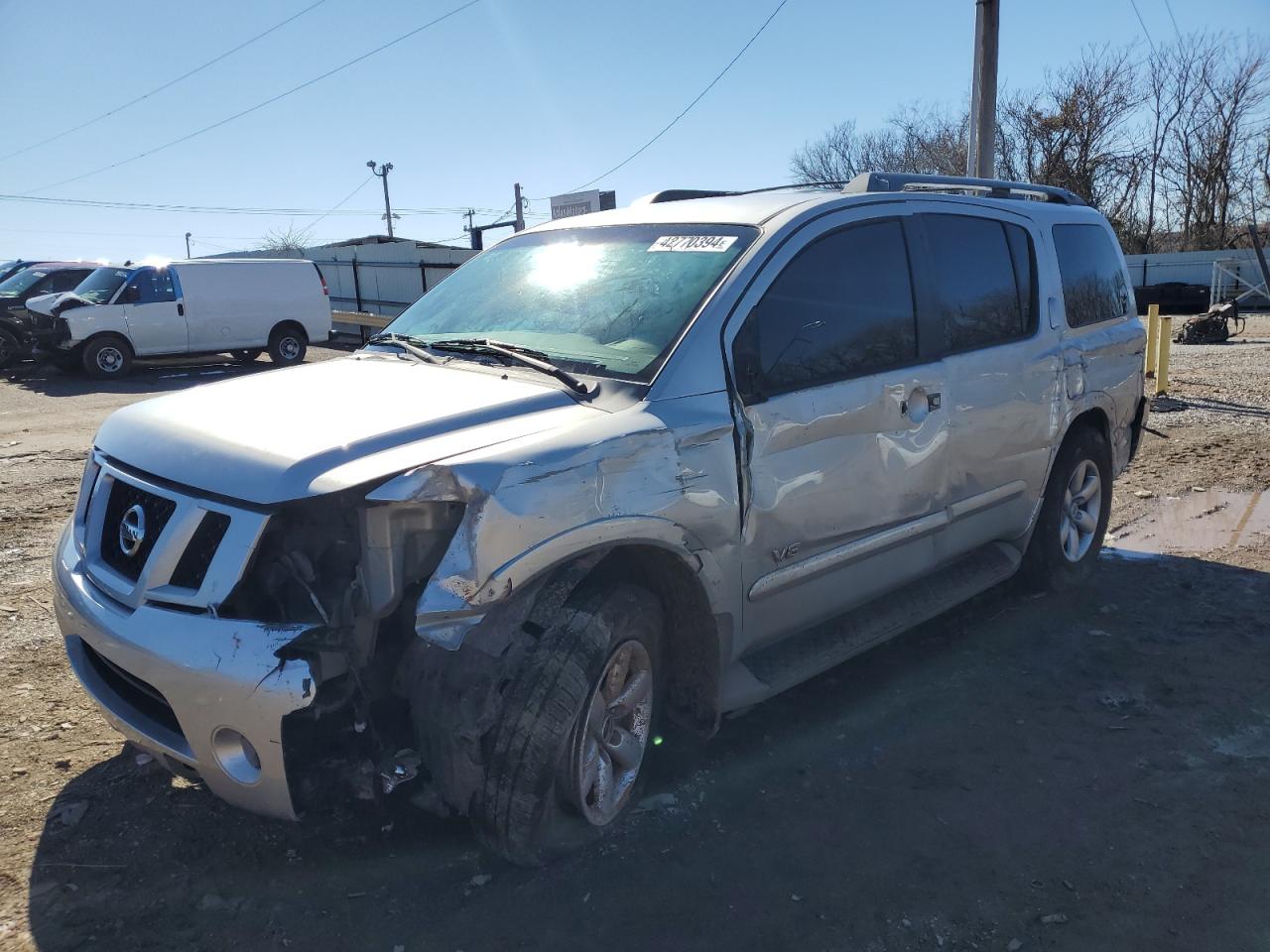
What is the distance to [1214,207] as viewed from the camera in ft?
139

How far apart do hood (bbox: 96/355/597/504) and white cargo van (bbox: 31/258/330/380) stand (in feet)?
48.9

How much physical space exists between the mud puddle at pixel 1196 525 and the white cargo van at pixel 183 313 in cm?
1547

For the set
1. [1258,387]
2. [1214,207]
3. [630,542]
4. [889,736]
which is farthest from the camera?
[1214,207]

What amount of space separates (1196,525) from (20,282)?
19.7 m

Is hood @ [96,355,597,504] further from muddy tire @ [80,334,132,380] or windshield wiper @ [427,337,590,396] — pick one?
muddy tire @ [80,334,132,380]

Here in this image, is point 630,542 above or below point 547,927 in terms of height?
above

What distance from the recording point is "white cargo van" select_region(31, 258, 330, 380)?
16062mm

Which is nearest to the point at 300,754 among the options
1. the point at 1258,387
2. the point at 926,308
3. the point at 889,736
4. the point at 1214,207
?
the point at 889,736

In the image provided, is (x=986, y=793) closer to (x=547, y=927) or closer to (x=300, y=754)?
(x=547, y=927)

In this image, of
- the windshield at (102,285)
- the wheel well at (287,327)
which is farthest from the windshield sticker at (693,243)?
the wheel well at (287,327)

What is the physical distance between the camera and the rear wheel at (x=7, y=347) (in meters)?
17.1

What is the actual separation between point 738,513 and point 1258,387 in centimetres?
1225

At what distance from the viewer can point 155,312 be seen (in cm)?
1658

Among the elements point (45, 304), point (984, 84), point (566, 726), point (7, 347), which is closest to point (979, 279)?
point (566, 726)
